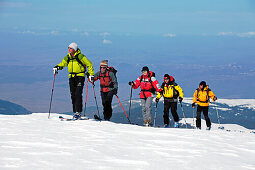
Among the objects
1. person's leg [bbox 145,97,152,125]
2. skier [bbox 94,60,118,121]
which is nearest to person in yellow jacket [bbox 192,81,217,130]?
person's leg [bbox 145,97,152,125]

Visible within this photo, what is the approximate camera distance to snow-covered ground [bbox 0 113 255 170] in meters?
6.40

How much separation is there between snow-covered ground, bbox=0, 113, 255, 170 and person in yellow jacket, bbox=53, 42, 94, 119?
171cm

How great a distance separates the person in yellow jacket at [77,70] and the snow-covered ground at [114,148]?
171 centimetres

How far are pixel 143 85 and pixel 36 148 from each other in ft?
20.8

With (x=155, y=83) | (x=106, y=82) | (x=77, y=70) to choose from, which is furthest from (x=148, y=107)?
(x=77, y=70)

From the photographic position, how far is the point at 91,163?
635 centimetres

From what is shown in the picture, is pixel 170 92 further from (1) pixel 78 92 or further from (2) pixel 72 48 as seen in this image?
(2) pixel 72 48

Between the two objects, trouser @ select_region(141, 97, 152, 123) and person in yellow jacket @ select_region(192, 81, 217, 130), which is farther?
person in yellow jacket @ select_region(192, 81, 217, 130)

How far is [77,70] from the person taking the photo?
39.9ft

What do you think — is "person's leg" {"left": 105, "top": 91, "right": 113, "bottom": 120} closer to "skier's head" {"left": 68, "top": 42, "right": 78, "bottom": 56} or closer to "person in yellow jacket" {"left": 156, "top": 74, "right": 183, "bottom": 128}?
"person in yellow jacket" {"left": 156, "top": 74, "right": 183, "bottom": 128}

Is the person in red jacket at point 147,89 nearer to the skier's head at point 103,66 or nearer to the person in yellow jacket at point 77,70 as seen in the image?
the skier's head at point 103,66

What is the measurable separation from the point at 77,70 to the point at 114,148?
497cm

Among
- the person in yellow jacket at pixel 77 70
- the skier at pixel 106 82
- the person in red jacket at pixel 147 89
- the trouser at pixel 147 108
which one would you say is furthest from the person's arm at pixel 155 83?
the person in yellow jacket at pixel 77 70

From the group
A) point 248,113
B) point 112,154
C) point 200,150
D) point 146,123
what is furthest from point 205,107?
point 248,113
